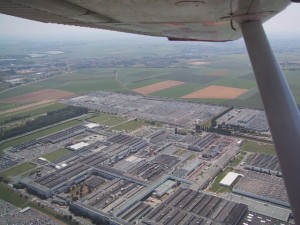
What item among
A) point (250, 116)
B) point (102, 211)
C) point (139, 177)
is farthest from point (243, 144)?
point (102, 211)

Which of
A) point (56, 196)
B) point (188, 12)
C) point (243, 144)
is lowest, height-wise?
point (56, 196)

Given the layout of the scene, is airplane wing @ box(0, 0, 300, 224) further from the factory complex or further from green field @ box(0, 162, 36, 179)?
green field @ box(0, 162, 36, 179)

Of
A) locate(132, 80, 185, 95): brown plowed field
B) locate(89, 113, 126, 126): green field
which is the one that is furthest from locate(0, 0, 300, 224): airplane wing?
locate(132, 80, 185, 95): brown plowed field

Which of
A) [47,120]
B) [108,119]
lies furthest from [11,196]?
[108,119]

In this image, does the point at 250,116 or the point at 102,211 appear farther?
the point at 250,116

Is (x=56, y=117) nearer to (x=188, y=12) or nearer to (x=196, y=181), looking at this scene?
(x=196, y=181)

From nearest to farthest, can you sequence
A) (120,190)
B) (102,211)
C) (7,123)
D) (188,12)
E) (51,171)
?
(188,12)
(102,211)
(120,190)
(51,171)
(7,123)
